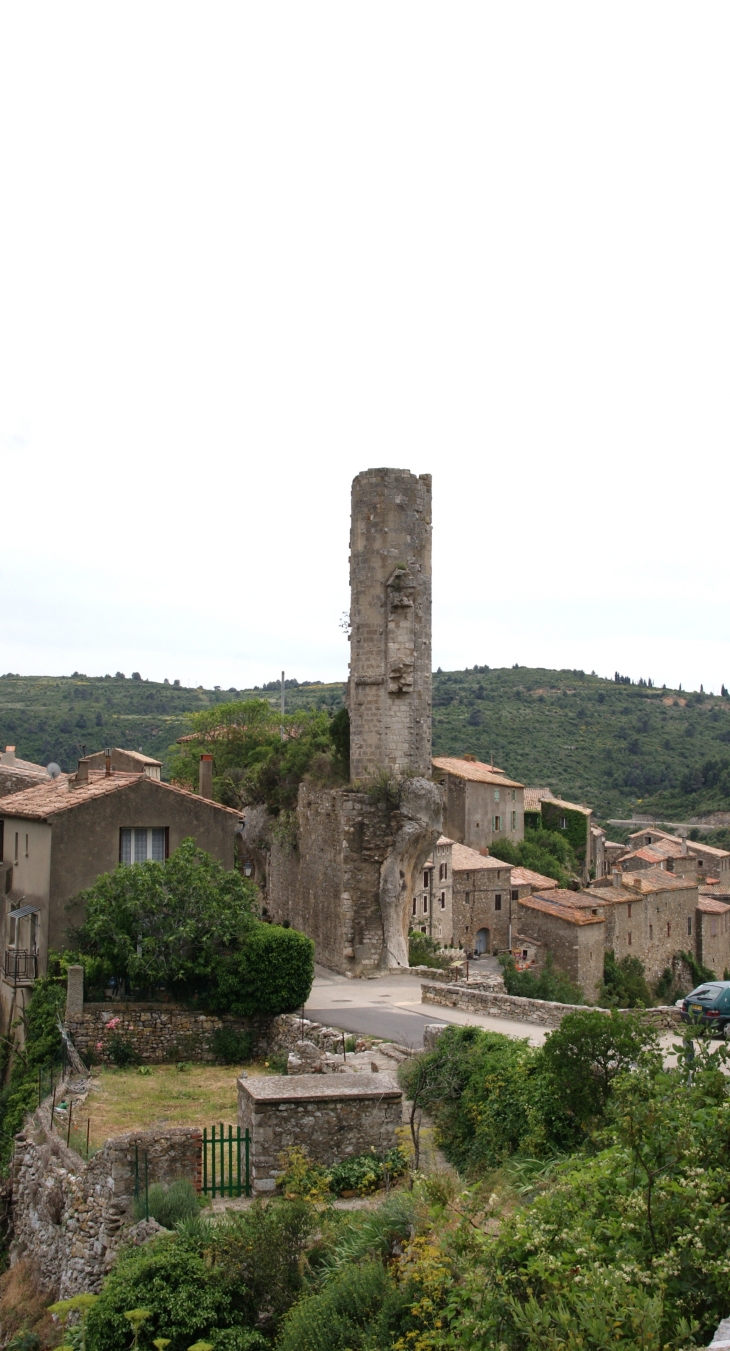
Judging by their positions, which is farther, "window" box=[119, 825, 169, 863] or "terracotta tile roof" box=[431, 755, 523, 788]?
"terracotta tile roof" box=[431, 755, 523, 788]

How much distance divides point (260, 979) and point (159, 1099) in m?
3.54

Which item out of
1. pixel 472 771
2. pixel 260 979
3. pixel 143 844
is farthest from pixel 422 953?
pixel 472 771

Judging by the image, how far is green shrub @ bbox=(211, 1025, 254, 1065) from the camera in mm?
19375

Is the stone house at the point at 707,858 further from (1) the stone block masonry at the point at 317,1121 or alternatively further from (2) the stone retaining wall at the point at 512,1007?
(1) the stone block masonry at the point at 317,1121

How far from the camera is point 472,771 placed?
59406 mm

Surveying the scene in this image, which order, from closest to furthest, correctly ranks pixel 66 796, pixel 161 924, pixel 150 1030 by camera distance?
pixel 150 1030 < pixel 161 924 < pixel 66 796

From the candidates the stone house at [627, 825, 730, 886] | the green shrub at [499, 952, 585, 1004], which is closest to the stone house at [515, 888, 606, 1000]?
the green shrub at [499, 952, 585, 1004]

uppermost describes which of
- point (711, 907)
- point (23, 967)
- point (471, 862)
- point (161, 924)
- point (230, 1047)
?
point (161, 924)

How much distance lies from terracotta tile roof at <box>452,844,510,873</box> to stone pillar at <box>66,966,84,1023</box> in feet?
102

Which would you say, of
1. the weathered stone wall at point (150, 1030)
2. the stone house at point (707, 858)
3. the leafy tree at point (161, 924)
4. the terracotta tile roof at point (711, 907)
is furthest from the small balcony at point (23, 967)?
the stone house at point (707, 858)

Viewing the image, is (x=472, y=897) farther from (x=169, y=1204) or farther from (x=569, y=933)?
(x=169, y=1204)

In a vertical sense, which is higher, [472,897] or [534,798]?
[534,798]

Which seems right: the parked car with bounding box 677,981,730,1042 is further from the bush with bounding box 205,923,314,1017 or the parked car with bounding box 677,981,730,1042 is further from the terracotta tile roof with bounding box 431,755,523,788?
the terracotta tile roof with bounding box 431,755,523,788

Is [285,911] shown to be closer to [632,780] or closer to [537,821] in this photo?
[537,821]
